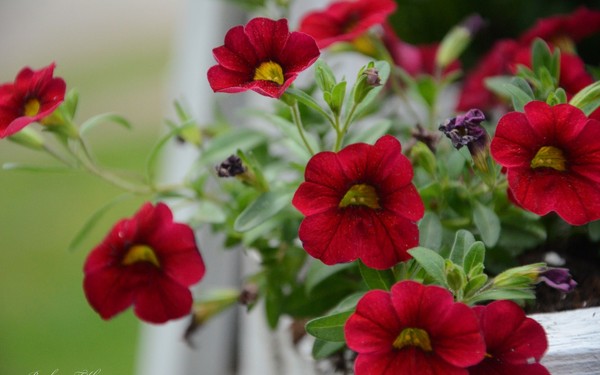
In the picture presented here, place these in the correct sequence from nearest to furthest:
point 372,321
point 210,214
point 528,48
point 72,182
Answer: point 372,321, point 210,214, point 528,48, point 72,182

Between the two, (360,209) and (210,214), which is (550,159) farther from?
(210,214)

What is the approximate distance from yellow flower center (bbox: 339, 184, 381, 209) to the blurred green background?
1.57 feet

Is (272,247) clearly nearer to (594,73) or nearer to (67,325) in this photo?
(594,73)

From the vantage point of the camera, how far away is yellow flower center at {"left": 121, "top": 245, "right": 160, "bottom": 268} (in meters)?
0.54

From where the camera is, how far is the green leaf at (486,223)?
508 mm

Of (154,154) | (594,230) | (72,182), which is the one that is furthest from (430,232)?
(72,182)

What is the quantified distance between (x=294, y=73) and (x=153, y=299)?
205 millimetres

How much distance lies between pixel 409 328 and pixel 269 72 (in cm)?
19

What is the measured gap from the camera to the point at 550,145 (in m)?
0.46

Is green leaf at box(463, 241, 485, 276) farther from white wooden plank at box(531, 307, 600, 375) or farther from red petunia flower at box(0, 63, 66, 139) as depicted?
red petunia flower at box(0, 63, 66, 139)

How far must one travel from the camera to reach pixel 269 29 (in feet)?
1.54

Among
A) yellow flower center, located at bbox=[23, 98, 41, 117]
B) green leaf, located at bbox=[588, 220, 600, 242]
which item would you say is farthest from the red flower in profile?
green leaf, located at bbox=[588, 220, 600, 242]

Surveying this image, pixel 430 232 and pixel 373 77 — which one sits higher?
pixel 373 77

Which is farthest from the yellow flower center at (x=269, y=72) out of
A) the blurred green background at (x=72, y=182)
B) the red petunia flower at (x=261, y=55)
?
the blurred green background at (x=72, y=182)
